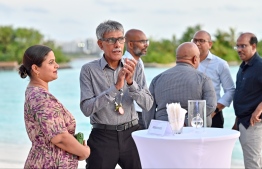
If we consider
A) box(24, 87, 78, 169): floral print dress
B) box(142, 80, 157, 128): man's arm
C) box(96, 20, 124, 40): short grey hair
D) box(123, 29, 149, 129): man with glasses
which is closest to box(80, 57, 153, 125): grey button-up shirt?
box(96, 20, 124, 40): short grey hair

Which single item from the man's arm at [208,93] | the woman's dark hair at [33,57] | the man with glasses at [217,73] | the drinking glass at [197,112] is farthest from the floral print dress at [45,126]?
the man with glasses at [217,73]

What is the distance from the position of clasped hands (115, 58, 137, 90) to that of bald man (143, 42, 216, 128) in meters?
0.66

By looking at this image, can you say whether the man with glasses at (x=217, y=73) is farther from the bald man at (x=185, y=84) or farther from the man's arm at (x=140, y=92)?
the man's arm at (x=140, y=92)

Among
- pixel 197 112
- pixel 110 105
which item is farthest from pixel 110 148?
pixel 197 112

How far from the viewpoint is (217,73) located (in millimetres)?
5332

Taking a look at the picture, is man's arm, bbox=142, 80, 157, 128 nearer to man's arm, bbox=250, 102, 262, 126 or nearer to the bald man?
the bald man

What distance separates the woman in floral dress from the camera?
3029mm

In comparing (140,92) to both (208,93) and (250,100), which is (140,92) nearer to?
(208,93)

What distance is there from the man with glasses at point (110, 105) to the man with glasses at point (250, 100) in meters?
1.34

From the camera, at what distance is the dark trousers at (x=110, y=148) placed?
3.87 metres

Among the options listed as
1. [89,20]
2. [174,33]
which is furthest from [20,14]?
[174,33]

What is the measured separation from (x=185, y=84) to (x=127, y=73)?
0.75m

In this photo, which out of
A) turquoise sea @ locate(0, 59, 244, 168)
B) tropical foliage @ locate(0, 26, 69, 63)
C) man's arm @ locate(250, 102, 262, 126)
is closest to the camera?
man's arm @ locate(250, 102, 262, 126)

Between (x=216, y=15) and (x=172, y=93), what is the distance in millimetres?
48262
